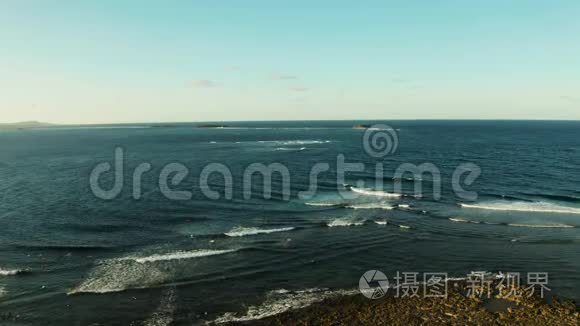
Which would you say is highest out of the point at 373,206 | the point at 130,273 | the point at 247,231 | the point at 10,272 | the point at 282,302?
the point at 373,206

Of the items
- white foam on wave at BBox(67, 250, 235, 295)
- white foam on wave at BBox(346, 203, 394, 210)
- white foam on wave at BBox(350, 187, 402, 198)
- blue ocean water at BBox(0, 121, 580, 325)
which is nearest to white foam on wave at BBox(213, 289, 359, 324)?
blue ocean water at BBox(0, 121, 580, 325)

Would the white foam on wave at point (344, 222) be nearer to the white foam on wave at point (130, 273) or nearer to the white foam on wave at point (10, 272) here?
the white foam on wave at point (130, 273)

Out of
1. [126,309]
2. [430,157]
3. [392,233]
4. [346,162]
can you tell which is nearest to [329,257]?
[392,233]

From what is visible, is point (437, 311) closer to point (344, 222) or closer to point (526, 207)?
point (344, 222)

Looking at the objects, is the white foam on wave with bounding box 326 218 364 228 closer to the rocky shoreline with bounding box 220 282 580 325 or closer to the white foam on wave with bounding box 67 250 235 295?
the white foam on wave with bounding box 67 250 235 295

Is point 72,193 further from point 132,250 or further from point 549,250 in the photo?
point 549,250

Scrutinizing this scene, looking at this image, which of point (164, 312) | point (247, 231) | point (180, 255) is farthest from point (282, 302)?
point (247, 231)
